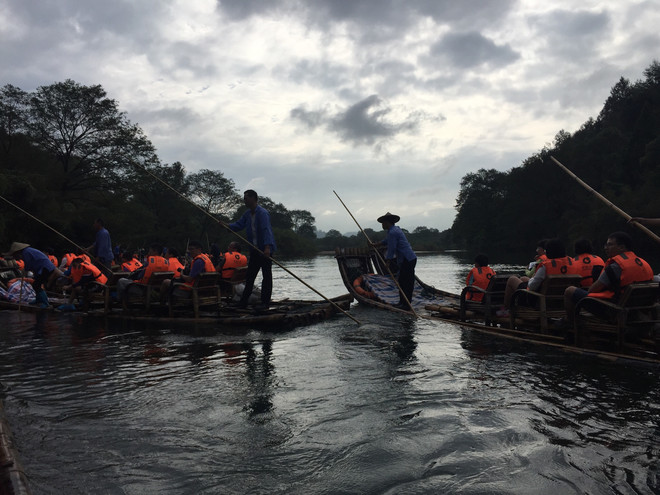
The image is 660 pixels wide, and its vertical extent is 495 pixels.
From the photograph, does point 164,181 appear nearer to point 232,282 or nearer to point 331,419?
point 232,282

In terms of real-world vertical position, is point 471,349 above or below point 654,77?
below

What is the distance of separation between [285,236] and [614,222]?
53.5 metres

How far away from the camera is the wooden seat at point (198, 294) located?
900 cm

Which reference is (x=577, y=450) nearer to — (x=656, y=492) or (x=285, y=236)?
(x=656, y=492)

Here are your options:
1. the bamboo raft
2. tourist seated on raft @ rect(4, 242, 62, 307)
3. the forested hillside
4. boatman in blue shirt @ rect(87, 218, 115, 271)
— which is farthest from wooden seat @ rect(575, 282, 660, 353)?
the forested hillside

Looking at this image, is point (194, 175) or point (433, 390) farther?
point (194, 175)

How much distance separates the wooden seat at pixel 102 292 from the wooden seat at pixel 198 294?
1.58m

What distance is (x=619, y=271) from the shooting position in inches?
222

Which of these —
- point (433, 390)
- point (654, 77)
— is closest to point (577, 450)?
point (433, 390)

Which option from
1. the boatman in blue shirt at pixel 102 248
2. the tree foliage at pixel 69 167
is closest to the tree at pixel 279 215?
the tree foliage at pixel 69 167

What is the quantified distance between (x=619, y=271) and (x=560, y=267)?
4.15ft

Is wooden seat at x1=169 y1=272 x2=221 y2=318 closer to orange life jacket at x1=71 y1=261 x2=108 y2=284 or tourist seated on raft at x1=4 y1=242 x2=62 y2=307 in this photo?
orange life jacket at x1=71 y1=261 x2=108 y2=284

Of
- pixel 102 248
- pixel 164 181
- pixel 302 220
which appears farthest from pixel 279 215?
pixel 102 248

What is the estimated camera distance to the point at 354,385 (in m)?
5.06
